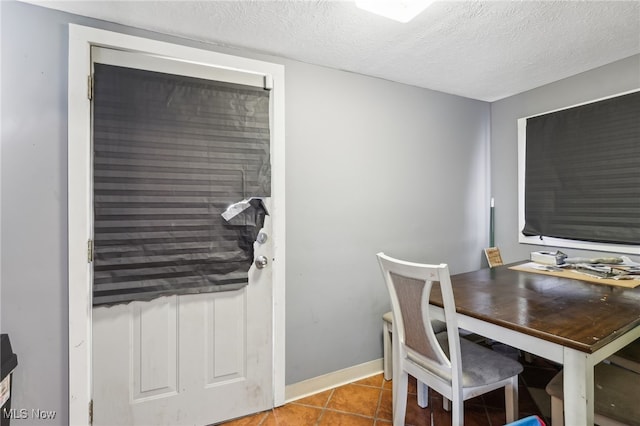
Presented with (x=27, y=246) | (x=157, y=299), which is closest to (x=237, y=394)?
(x=157, y=299)

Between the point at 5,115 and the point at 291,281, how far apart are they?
1675mm

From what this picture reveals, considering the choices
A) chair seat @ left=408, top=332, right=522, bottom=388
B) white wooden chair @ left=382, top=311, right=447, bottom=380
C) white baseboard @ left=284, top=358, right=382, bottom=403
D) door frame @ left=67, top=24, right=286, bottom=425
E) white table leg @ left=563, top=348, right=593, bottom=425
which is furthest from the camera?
white wooden chair @ left=382, top=311, right=447, bottom=380

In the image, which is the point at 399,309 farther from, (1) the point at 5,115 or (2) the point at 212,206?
(1) the point at 5,115

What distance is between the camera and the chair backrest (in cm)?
128

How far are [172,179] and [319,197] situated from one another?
926 mm

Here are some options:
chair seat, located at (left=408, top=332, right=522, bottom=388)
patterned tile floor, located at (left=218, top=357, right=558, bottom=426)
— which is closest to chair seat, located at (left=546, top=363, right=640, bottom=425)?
chair seat, located at (left=408, top=332, right=522, bottom=388)

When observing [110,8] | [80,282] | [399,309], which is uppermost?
[110,8]

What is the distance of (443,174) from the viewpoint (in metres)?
2.71

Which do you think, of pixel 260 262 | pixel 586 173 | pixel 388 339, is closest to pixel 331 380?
pixel 388 339

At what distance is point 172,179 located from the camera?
5.61ft

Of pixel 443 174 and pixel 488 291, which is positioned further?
pixel 443 174

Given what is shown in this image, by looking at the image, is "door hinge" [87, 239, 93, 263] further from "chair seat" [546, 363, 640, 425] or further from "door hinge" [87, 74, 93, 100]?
"chair seat" [546, 363, 640, 425]

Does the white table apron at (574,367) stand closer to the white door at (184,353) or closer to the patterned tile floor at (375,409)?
the patterned tile floor at (375,409)

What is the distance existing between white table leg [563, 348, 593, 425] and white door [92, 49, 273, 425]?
147cm
